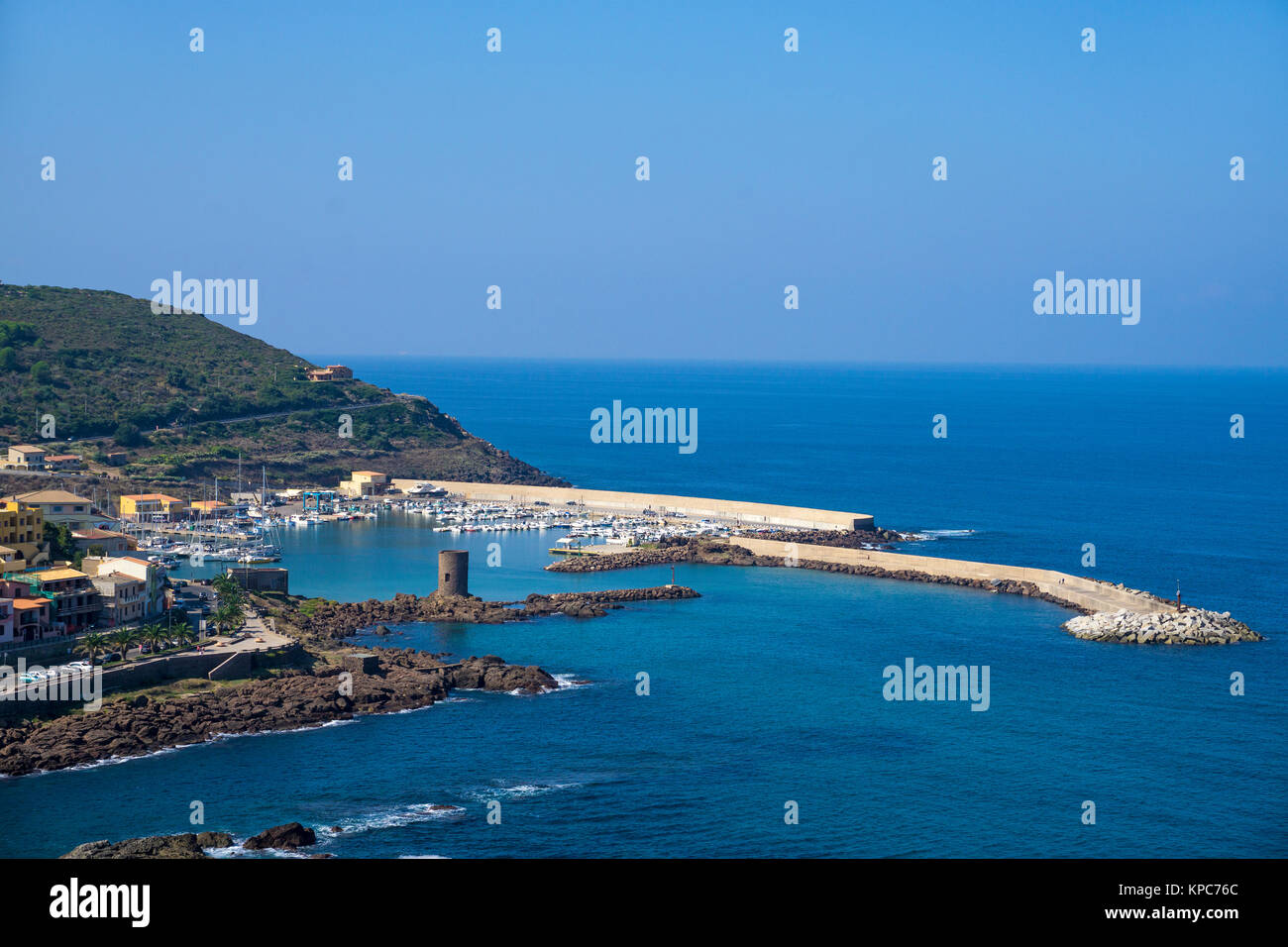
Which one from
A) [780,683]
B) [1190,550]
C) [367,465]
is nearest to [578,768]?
[780,683]

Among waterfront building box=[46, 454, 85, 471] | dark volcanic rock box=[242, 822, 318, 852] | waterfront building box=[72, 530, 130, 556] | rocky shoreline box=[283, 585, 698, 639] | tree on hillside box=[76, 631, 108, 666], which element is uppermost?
waterfront building box=[46, 454, 85, 471]

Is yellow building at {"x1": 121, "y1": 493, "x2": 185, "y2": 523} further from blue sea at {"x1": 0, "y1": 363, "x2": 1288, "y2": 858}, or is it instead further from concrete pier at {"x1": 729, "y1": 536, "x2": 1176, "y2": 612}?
concrete pier at {"x1": 729, "y1": 536, "x2": 1176, "y2": 612}

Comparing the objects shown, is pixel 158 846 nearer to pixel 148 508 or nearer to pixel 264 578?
pixel 264 578

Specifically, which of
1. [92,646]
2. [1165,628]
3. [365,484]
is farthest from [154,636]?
[365,484]

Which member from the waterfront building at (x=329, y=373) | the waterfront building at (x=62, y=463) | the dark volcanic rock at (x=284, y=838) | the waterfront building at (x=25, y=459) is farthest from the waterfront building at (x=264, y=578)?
the waterfront building at (x=329, y=373)

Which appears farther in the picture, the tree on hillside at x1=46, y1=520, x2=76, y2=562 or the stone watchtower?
the stone watchtower

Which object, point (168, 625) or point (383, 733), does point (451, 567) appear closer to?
point (168, 625)

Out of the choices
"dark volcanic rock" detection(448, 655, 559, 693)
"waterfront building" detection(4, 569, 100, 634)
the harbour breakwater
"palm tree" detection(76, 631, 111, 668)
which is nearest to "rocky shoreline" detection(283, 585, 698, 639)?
"dark volcanic rock" detection(448, 655, 559, 693)
